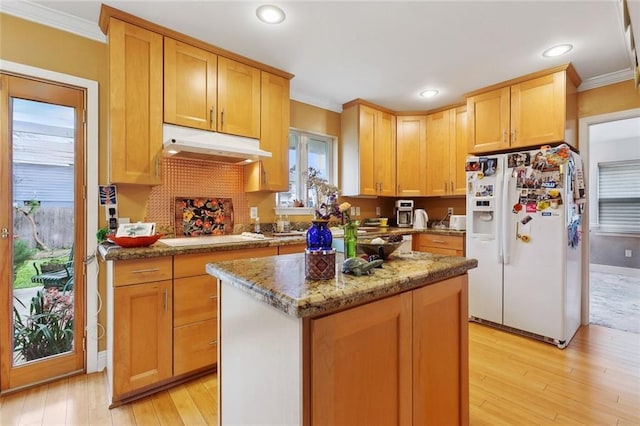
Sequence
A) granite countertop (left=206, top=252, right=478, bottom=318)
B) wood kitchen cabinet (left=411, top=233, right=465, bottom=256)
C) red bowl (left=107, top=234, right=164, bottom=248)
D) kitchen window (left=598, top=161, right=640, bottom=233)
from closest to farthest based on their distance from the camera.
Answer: granite countertop (left=206, top=252, right=478, bottom=318) < red bowl (left=107, top=234, right=164, bottom=248) < wood kitchen cabinet (left=411, top=233, right=465, bottom=256) < kitchen window (left=598, top=161, right=640, bottom=233)

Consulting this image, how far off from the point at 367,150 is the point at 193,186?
205cm

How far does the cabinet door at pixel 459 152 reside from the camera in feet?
12.2

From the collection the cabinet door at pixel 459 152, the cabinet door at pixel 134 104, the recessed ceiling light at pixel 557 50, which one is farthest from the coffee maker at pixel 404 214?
the cabinet door at pixel 134 104

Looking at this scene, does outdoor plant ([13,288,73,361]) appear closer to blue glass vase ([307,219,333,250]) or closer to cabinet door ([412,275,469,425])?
blue glass vase ([307,219,333,250])

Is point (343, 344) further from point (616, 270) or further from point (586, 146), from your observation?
point (616, 270)

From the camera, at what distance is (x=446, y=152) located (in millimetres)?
3881

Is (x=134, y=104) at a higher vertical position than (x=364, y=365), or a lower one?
higher

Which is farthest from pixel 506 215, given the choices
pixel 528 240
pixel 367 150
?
pixel 367 150

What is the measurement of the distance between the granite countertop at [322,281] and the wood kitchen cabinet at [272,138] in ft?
5.07

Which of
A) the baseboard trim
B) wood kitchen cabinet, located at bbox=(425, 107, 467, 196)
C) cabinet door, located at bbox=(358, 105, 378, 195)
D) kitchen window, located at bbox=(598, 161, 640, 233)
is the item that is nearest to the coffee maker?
wood kitchen cabinet, located at bbox=(425, 107, 467, 196)

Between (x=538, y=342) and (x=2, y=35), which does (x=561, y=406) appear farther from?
(x=2, y=35)

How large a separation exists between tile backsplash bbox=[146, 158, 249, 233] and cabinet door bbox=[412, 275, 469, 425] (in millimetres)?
2151

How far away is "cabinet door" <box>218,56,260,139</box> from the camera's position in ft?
8.46

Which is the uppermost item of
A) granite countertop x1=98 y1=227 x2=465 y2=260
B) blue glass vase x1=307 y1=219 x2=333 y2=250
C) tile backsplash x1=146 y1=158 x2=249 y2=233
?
tile backsplash x1=146 y1=158 x2=249 y2=233
